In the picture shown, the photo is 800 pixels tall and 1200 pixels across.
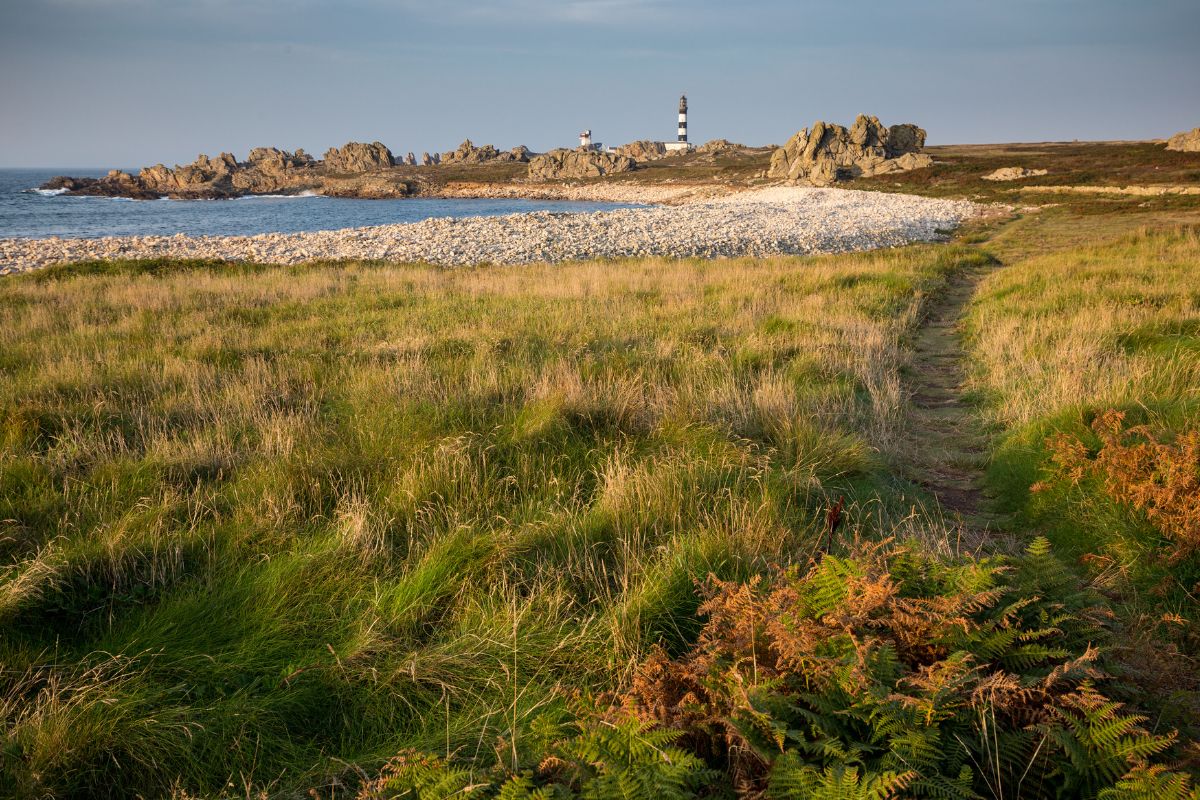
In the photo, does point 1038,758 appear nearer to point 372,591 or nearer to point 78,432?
point 372,591

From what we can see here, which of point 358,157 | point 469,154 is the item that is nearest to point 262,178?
point 358,157

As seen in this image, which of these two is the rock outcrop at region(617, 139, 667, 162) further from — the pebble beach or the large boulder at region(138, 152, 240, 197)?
the pebble beach

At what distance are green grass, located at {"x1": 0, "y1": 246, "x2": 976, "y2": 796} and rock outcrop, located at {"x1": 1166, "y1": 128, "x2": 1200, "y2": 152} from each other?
7612cm

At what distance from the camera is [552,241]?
25.5 meters

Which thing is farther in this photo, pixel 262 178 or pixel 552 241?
pixel 262 178

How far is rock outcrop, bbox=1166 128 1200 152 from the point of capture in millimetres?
62219

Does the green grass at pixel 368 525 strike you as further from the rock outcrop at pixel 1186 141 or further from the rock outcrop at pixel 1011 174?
the rock outcrop at pixel 1186 141

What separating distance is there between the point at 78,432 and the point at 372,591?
3.49 meters

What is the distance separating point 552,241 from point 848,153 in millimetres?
67959

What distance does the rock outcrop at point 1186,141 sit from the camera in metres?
62.2

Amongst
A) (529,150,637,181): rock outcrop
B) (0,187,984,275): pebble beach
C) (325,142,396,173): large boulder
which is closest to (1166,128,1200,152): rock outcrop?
(0,187,984,275): pebble beach

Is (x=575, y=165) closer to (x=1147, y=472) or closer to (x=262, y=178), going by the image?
(x=262, y=178)

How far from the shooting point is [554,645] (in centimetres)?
296

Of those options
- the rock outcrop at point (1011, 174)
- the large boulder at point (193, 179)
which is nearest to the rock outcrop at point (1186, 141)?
the rock outcrop at point (1011, 174)
